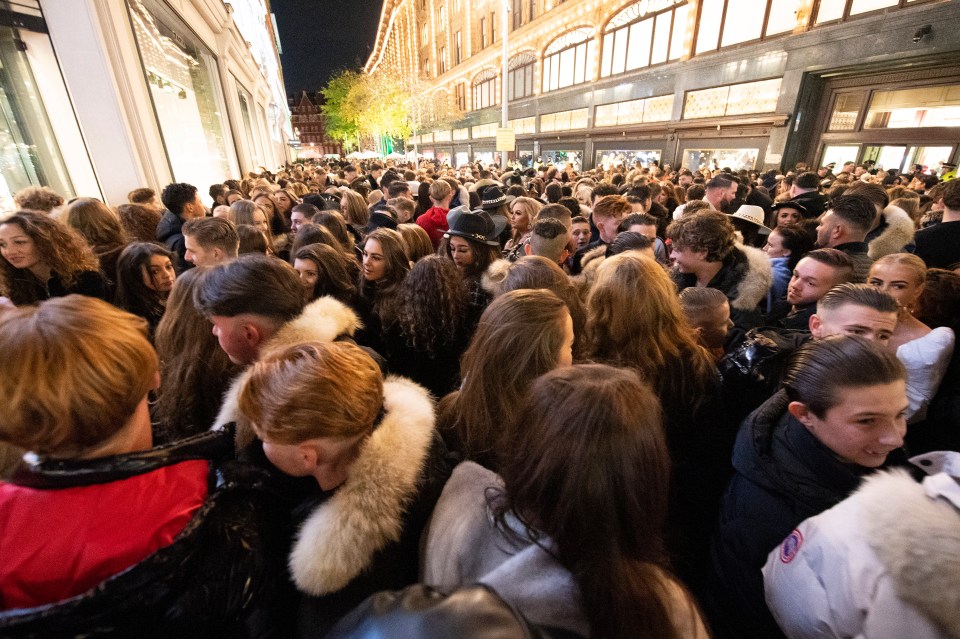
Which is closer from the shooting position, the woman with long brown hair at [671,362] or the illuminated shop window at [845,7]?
the woman with long brown hair at [671,362]

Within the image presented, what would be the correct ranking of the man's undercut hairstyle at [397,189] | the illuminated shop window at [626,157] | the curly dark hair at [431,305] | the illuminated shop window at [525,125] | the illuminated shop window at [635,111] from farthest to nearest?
the illuminated shop window at [525,125] < the illuminated shop window at [626,157] < the illuminated shop window at [635,111] < the man's undercut hairstyle at [397,189] < the curly dark hair at [431,305]

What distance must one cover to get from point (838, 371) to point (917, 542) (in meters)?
0.71

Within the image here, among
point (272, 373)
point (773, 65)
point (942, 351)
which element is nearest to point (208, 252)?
point (272, 373)

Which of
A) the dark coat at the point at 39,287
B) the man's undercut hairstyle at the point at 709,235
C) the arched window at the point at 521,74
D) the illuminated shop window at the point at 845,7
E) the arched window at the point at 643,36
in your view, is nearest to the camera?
the dark coat at the point at 39,287

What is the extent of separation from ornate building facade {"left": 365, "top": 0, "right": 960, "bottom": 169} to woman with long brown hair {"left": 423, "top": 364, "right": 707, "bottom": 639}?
14602 millimetres

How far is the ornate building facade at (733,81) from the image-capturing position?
396 inches

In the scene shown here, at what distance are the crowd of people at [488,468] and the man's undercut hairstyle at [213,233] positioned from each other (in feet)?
3.63

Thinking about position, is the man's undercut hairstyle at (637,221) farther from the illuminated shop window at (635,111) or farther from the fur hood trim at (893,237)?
the illuminated shop window at (635,111)

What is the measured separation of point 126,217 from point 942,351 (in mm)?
6184

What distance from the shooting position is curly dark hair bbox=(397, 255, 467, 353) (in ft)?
7.96

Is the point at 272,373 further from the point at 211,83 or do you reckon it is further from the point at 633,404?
the point at 211,83

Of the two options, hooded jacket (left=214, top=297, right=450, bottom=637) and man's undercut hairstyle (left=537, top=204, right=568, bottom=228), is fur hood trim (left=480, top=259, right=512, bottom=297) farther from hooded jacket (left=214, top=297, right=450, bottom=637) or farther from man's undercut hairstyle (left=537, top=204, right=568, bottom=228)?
hooded jacket (left=214, top=297, right=450, bottom=637)

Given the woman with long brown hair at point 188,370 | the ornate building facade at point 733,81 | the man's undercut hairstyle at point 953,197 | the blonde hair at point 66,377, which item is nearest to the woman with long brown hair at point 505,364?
the blonde hair at point 66,377

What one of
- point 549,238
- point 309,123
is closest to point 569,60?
point 549,238
